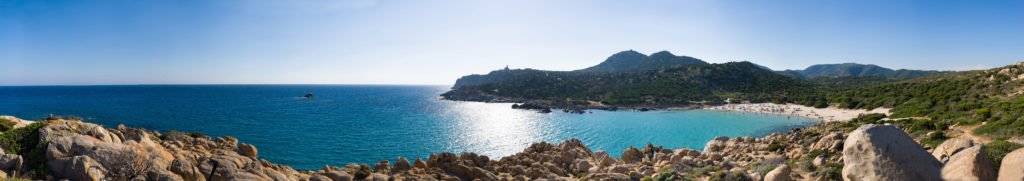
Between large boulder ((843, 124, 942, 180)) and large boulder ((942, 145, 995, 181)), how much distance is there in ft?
1.01

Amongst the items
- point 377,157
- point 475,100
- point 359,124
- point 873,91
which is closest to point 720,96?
point 873,91

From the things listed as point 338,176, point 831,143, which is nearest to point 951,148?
point 831,143

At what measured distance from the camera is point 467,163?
22250 mm

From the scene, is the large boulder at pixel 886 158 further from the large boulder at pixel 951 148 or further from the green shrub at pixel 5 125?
the green shrub at pixel 5 125

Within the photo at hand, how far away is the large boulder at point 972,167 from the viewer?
29.5 feet

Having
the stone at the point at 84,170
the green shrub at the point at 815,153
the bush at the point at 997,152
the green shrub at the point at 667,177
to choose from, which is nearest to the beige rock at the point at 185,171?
the stone at the point at 84,170

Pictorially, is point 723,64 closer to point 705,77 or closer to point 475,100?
point 705,77

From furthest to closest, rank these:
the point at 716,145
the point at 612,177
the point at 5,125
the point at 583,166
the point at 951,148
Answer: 1. the point at 716,145
2. the point at 583,166
3. the point at 612,177
4. the point at 5,125
5. the point at 951,148

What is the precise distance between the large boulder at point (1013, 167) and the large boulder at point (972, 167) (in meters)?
0.19

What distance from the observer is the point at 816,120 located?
6256 cm

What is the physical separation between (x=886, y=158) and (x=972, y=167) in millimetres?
1393

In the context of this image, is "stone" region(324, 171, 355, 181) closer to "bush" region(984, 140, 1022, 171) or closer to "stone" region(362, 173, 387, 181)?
"stone" region(362, 173, 387, 181)

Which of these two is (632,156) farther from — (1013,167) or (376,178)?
(1013,167)

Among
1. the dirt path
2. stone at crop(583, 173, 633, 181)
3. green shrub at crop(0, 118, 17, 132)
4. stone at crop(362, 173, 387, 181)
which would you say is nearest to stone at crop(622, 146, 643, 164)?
stone at crop(583, 173, 633, 181)
